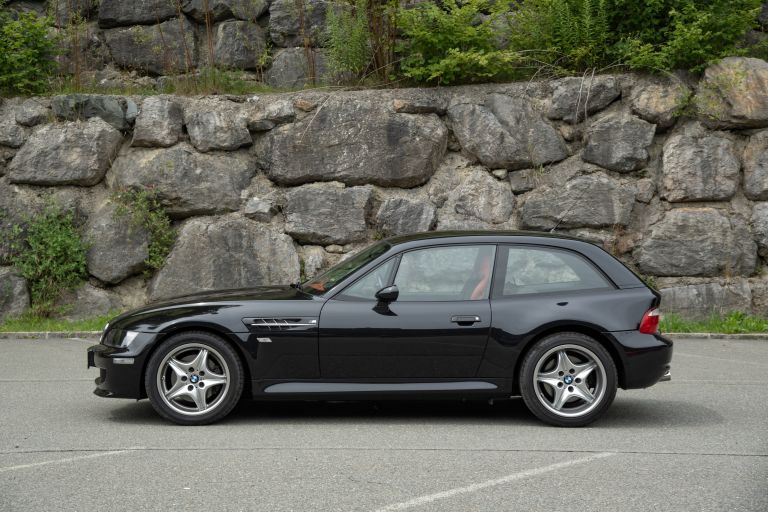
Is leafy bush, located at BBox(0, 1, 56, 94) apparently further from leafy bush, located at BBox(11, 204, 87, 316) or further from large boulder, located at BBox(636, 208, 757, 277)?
large boulder, located at BBox(636, 208, 757, 277)

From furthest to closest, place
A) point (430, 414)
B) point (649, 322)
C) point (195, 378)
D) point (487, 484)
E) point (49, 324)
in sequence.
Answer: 1. point (49, 324)
2. point (430, 414)
3. point (649, 322)
4. point (195, 378)
5. point (487, 484)

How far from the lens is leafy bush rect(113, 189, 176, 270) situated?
13883 millimetres

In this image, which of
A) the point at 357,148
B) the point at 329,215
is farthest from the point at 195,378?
the point at 357,148

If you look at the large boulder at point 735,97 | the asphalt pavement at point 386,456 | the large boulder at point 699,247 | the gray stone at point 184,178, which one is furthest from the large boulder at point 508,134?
the asphalt pavement at point 386,456

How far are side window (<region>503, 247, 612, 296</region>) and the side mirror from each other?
865 millimetres

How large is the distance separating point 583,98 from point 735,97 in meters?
2.20

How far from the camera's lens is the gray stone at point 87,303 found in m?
13.7

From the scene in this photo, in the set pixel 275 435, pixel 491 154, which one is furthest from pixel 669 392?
pixel 491 154

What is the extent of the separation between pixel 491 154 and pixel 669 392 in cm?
637

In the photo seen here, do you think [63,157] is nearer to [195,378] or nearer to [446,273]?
[195,378]

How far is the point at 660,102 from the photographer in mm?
14227

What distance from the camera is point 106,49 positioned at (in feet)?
54.8

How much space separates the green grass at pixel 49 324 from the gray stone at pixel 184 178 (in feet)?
6.48

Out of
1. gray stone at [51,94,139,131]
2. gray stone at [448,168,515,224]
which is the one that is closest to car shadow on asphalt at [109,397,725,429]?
gray stone at [448,168,515,224]
